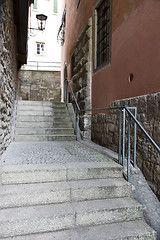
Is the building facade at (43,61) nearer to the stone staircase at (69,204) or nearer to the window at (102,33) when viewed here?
the window at (102,33)

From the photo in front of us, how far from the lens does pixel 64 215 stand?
2.15m

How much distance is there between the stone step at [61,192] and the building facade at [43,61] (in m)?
12.6

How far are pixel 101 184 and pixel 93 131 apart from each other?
275cm

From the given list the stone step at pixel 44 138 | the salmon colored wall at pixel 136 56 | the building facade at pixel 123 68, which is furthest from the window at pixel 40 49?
the salmon colored wall at pixel 136 56

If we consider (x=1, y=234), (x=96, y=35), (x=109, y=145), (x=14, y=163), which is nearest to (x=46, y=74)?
(x=96, y=35)

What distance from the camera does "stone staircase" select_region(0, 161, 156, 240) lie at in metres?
2.04

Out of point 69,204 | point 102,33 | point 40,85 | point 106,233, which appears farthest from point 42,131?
point 40,85

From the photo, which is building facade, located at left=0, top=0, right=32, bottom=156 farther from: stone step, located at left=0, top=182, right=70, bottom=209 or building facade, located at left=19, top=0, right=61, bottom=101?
building facade, located at left=19, top=0, right=61, bottom=101

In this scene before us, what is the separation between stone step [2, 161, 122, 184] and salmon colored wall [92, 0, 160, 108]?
130 cm

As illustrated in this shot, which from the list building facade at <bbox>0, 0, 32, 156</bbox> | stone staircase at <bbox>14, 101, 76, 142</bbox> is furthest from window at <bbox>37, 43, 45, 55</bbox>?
stone staircase at <bbox>14, 101, 76, 142</bbox>

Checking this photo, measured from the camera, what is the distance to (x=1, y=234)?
196 centimetres

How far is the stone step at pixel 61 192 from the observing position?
2.31 meters

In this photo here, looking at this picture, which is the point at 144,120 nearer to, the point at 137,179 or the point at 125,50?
the point at 137,179

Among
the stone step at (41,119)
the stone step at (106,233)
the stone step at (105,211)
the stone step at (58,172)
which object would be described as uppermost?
the stone step at (41,119)
